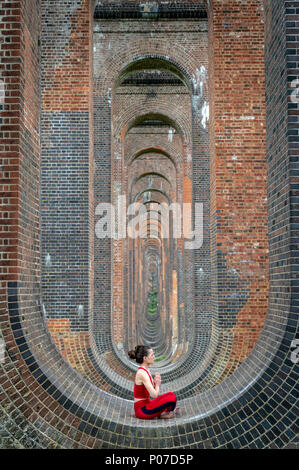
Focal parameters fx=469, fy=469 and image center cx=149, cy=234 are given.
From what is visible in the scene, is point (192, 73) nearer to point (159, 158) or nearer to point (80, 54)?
point (80, 54)

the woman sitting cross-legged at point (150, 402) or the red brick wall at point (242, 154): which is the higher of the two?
the red brick wall at point (242, 154)

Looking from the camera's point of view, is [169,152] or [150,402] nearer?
[150,402]

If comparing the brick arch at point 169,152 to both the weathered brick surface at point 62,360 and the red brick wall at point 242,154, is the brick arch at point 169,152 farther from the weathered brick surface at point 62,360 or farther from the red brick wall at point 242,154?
the weathered brick surface at point 62,360

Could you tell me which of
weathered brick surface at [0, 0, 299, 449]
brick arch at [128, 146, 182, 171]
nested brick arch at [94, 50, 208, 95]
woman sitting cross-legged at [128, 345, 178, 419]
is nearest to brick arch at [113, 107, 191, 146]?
brick arch at [128, 146, 182, 171]

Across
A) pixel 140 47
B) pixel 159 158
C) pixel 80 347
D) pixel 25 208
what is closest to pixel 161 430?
pixel 25 208

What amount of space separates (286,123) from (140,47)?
960cm

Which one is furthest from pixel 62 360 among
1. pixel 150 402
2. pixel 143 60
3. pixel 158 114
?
pixel 158 114

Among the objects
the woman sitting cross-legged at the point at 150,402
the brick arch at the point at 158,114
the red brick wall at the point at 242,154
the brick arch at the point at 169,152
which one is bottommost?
the woman sitting cross-legged at the point at 150,402

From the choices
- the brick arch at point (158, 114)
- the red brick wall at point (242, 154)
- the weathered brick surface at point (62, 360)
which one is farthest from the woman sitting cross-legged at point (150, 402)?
the brick arch at point (158, 114)

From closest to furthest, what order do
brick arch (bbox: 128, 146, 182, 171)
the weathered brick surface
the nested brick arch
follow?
the weathered brick surface → the nested brick arch → brick arch (bbox: 128, 146, 182, 171)

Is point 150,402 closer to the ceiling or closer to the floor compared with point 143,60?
closer to the floor

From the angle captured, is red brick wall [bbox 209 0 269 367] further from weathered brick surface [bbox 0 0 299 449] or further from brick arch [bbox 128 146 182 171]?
brick arch [bbox 128 146 182 171]

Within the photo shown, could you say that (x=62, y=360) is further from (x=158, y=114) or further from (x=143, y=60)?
(x=158, y=114)

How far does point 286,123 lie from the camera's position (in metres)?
4.02
